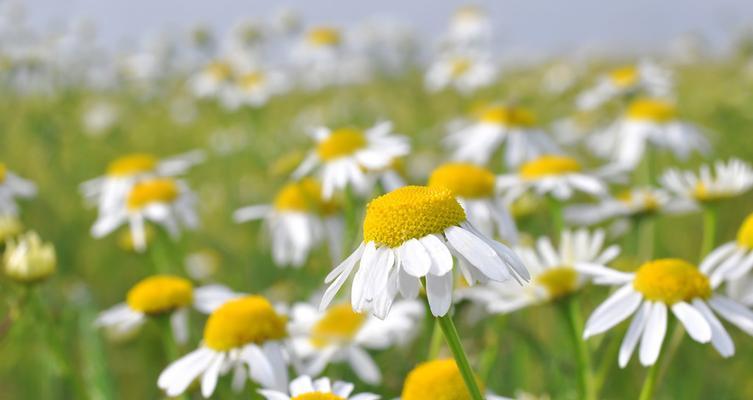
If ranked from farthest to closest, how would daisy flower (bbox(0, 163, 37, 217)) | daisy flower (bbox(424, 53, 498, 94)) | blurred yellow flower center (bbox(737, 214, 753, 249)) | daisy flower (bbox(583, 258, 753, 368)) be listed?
daisy flower (bbox(424, 53, 498, 94)) → daisy flower (bbox(0, 163, 37, 217)) → blurred yellow flower center (bbox(737, 214, 753, 249)) → daisy flower (bbox(583, 258, 753, 368))

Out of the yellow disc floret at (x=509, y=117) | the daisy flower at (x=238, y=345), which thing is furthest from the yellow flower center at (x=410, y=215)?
the yellow disc floret at (x=509, y=117)

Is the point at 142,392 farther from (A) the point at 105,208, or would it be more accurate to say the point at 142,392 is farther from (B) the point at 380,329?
(B) the point at 380,329

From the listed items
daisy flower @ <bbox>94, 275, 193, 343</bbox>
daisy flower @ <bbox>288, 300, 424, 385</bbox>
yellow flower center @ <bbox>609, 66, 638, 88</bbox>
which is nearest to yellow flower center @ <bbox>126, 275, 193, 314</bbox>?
daisy flower @ <bbox>94, 275, 193, 343</bbox>

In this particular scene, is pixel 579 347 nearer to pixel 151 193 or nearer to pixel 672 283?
pixel 672 283

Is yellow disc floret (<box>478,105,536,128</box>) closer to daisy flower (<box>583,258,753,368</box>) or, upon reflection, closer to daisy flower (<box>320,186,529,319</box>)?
daisy flower (<box>583,258,753,368</box>)

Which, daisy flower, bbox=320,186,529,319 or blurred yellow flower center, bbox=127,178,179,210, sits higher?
blurred yellow flower center, bbox=127,178,179,210

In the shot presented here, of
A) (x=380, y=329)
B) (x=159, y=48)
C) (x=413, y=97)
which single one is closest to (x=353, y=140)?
(x=380, y=329)

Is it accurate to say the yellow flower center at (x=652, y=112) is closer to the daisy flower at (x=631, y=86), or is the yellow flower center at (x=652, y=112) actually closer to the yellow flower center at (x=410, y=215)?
the daisy flower at (x=631, y=86)
